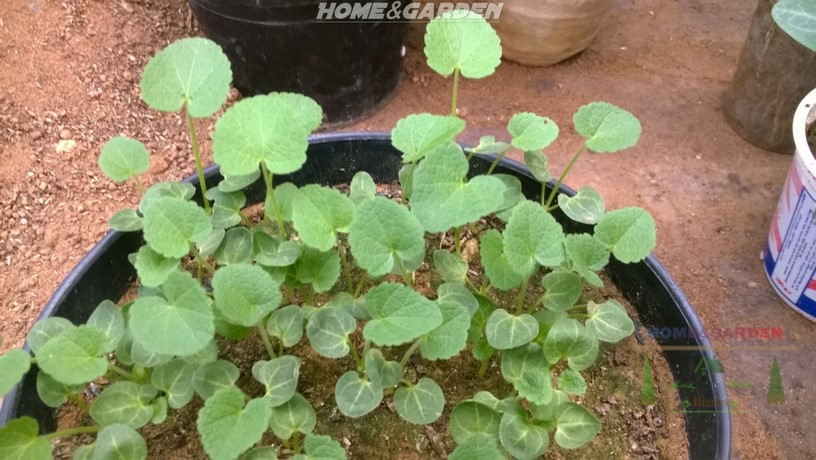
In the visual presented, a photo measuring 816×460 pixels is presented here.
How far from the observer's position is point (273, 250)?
0.94 meters

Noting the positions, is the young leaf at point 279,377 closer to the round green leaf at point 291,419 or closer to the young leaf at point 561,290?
the round green leaf at point 291,419

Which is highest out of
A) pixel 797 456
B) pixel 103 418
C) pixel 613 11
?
pixel 103 418

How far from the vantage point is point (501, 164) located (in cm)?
115

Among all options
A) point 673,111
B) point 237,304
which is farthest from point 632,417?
point 673,111

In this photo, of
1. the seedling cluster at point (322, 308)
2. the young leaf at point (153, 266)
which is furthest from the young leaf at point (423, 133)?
the young leaf at point (153, 266)

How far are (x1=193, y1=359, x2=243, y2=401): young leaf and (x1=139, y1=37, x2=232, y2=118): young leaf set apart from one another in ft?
1.01

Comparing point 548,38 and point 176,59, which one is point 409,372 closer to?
point 176,59

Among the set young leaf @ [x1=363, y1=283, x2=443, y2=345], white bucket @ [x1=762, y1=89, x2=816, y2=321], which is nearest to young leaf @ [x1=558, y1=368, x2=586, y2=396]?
young leaf @ [x1=363, y1=283, x2=443, y2=345]

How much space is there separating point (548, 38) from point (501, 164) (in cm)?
97

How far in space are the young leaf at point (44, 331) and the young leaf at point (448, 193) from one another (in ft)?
1.50

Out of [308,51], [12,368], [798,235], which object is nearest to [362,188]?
[12,368]

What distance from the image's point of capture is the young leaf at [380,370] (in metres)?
0.84

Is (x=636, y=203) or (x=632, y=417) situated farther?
(x=636, y=203)

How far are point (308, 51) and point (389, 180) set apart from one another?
565 millimetres
